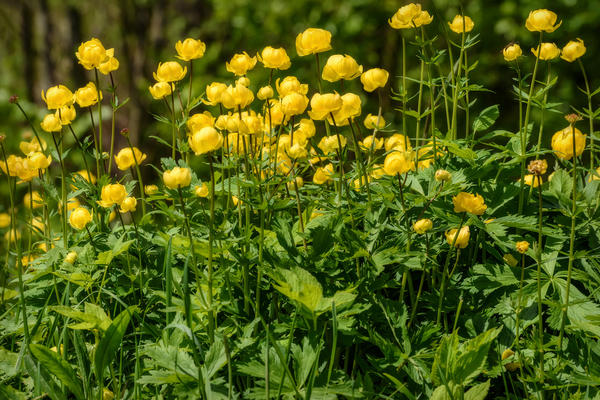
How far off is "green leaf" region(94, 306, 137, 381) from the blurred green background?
2.13 metres

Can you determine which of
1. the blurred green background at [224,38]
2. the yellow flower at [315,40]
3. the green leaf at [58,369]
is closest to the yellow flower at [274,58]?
the yellow flower at [315,40]

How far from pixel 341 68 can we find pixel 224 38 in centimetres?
364

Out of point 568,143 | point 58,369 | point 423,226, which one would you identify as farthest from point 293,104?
point 58,369

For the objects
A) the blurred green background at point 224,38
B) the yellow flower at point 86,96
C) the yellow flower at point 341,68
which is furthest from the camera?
the blurred green background at point 224,38

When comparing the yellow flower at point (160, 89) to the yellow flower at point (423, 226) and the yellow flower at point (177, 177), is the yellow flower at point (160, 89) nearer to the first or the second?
the yellow flower at point (177, 177)

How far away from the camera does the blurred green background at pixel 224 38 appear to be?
404 centimetres

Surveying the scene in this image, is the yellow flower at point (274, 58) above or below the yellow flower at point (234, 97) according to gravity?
above

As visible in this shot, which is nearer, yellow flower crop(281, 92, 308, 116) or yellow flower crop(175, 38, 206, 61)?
yellow flower crop(281, 92, 308, 116)

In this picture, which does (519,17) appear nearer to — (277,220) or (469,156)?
(469,156)

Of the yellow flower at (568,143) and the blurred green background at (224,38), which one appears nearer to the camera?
the yellow flower at (568,143)

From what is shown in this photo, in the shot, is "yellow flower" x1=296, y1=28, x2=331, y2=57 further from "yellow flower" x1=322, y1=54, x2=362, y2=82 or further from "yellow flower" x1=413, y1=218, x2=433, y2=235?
"yellow flower" x1=413, y1=218, x2=433, y2=235

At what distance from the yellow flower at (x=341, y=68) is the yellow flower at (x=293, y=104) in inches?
4.3

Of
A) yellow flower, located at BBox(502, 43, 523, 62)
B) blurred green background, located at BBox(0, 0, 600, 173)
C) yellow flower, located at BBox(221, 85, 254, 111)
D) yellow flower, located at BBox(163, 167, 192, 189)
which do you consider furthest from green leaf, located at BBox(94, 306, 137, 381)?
blurred green background, located at BBox(0, 0, 600, 173)

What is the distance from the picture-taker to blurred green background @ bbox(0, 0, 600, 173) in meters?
4.04
